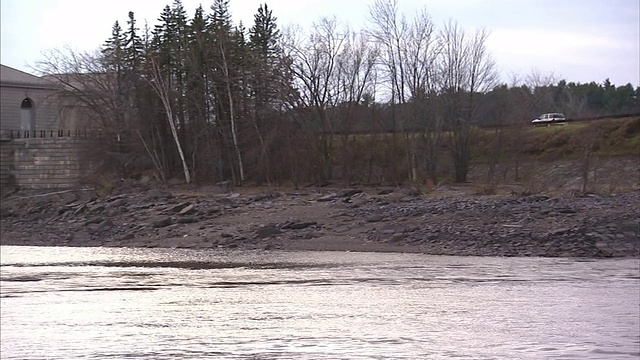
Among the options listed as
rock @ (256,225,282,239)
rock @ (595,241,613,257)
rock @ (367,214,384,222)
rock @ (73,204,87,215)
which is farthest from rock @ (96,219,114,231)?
rock @ (595,241,613,257)

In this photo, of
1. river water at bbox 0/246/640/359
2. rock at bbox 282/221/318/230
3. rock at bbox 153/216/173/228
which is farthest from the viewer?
rock at bbox 153/216/173/228

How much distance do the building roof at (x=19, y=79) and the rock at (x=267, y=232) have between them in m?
51.9

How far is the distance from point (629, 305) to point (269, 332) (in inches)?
301

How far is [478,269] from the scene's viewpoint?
89.8ft

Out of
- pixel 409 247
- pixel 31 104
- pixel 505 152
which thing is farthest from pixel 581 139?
pixel 31 104

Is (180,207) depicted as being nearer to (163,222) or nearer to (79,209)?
(163,222)

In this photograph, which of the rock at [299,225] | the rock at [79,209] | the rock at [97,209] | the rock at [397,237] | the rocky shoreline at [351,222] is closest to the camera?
the rocky shoreline at [351,222]

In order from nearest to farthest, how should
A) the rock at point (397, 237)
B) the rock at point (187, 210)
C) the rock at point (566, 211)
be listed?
1. the rock at point (566, 211)
2. the rock at point (397, 237)
3. the rock at point (187, 210)

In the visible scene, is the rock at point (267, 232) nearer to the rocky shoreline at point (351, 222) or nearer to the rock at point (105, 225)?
the rocky shoreline at point (351, 222)

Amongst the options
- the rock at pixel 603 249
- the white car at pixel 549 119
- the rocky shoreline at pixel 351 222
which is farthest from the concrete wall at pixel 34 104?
the rock at pixel 603 249

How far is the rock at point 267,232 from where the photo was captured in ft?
126

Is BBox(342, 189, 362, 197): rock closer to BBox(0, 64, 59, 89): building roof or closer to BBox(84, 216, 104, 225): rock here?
BBox(84, 216, 104, 225): rock

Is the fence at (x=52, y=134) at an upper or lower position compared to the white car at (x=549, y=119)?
upper

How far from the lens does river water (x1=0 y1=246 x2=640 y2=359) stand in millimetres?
15609
